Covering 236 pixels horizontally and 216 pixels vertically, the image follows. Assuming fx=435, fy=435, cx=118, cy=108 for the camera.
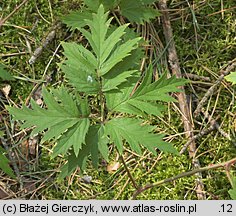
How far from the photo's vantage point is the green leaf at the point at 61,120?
1.83 metres

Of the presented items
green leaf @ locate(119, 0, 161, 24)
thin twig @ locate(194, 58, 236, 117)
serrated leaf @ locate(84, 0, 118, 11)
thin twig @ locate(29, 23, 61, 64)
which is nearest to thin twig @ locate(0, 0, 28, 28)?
thin twig @ locate(29, 23, 61, 64)

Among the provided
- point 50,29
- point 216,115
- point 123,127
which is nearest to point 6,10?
point 50,29

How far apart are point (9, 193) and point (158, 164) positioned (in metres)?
0.82

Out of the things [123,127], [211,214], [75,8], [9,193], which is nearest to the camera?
[123,127]

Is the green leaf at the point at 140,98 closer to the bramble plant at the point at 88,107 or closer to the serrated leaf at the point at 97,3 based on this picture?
the bramble plant at the point at 88,107

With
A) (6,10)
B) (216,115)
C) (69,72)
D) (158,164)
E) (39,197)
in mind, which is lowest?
(39,197)

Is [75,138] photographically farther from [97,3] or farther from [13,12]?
[13,12]

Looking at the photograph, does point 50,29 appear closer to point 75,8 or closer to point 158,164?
point 75,8

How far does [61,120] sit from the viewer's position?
1.84 m

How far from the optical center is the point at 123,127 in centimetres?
186

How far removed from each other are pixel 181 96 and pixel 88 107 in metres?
0.74

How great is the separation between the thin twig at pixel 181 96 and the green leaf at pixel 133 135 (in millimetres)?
555

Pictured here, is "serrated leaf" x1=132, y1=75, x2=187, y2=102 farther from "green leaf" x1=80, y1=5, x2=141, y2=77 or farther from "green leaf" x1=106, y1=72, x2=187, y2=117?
"green leaf" x1=80, y1=5, x2=141, y2=77

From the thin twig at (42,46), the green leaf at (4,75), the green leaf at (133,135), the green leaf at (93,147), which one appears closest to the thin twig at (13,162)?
→ the green leaf at (4,75)
